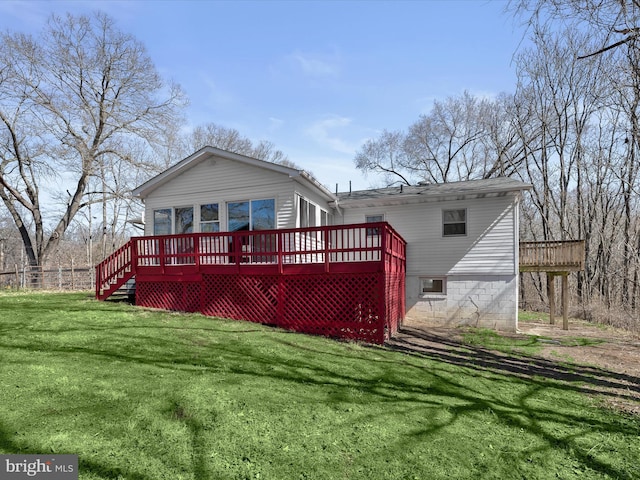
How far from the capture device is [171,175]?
12.3m

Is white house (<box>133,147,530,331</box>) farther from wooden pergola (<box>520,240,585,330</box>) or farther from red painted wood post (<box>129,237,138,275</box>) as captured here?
wooden pergola (<box>520,240,585,330</box>)

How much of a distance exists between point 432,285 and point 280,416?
10.5 m

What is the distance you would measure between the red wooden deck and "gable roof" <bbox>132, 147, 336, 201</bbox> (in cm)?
184

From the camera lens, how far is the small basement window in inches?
514

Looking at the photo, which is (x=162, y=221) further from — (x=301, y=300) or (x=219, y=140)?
(x=219, y=140)

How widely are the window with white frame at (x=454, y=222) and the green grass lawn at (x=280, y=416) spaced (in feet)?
23.3

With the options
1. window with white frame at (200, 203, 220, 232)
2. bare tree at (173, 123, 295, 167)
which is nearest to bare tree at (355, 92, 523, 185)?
bare tree at (173, 123, 295, 167)

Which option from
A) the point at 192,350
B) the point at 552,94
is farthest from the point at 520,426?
the point at 552,94

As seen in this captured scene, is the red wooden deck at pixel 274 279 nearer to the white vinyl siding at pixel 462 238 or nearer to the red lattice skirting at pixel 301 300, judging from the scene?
the red lattice skirting at pixel 301 300

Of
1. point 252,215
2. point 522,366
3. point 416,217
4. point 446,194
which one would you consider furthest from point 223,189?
point 522,366

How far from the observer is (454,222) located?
13.1 m

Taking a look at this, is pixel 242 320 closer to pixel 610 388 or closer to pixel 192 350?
pixel 192 350

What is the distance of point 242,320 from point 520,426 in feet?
23.2

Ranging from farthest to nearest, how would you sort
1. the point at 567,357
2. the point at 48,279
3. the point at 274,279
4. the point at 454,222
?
the point at 48,279
the point at 454,222
the point at 274,279
the point at 567,357
